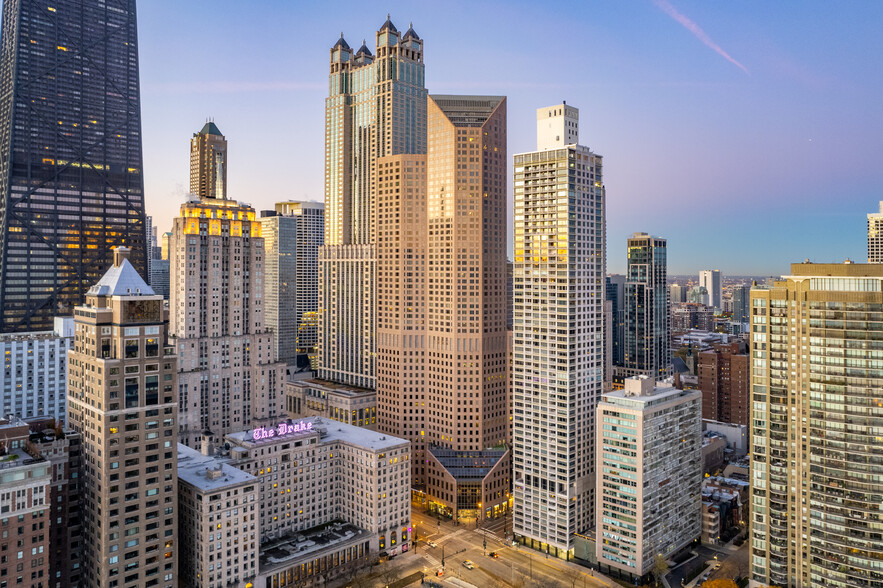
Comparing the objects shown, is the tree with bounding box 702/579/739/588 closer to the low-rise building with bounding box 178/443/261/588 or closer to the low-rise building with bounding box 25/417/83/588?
the low-rise building with bounding box 178/443/261/588

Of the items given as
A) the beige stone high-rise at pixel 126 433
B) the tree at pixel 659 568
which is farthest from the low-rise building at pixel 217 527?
the tree at pixel 659 568

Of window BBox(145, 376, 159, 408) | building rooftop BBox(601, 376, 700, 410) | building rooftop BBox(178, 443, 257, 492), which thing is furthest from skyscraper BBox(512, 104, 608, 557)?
window BBox(145, 376, 159, 408)

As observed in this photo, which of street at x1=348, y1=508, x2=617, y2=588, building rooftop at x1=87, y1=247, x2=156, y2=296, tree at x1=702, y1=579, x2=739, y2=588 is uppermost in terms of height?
building rooftop at x1=87, y1=247, x2=156, y2=296

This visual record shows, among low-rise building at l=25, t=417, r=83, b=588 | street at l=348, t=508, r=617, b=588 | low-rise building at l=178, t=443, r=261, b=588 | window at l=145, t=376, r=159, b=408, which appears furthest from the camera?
street at l=348, t=508, r=617, b=588

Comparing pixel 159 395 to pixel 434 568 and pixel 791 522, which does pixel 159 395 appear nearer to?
pixel 434 568

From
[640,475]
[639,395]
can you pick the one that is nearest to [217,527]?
[640,475]
